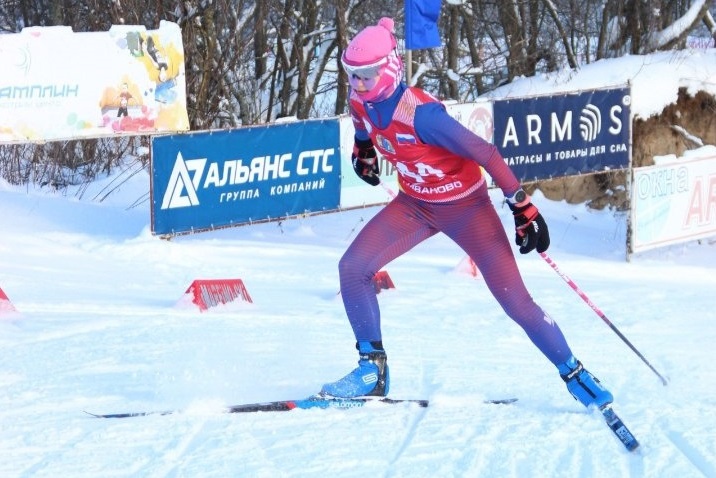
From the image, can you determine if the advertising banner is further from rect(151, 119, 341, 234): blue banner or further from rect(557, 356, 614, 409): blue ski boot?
rect(557, 356, 614, 409): blue ski boot

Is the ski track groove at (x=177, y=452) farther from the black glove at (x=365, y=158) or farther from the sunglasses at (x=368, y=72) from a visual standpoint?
the sunglasses at (x=368, y=72)

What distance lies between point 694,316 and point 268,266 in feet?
11.6

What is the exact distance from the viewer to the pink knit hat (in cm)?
453

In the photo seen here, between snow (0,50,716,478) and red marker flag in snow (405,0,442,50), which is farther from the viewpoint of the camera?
red marker flag in snow (405,0,442,50)

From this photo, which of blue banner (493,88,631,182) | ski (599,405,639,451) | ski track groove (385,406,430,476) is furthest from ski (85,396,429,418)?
blue banner (493,88,631,182)

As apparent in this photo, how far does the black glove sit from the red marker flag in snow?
17.5 ft

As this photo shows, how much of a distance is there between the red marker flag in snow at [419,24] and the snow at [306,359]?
1992 mm

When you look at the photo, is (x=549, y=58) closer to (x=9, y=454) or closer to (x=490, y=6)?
(x=490, y=6)

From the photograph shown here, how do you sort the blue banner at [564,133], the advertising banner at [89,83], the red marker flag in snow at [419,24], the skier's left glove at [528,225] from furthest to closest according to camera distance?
the blue banner at [564,133] → the red marker flag in snow at [419,24] → the advertising banner at [89,83] → the skier's left glove at [528,225]

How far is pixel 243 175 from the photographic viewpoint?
31.9 ft

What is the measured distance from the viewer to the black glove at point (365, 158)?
526 cm

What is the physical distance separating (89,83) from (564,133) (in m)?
4.73

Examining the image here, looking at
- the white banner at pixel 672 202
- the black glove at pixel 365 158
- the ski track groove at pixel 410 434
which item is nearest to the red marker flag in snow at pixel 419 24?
the white banner at pixel 672 202

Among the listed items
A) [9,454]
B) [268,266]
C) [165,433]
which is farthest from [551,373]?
[268,266]
